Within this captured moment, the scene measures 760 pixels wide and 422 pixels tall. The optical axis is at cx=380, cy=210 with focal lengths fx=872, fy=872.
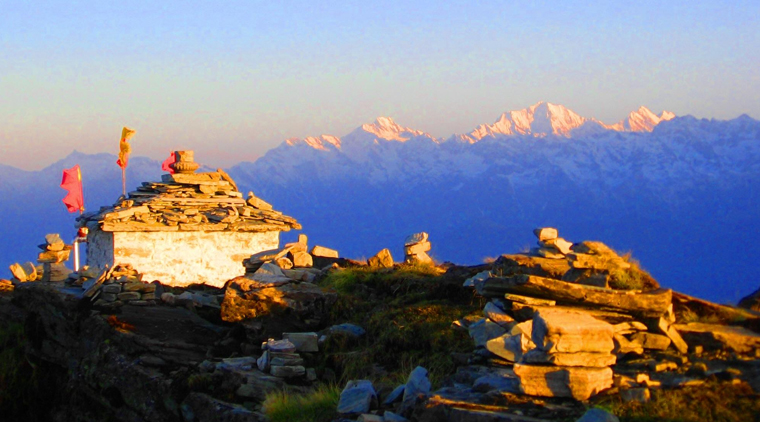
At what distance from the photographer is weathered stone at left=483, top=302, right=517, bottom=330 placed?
970cm

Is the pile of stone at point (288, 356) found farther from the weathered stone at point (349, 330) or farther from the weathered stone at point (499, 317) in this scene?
the weathered stone at point (499, 317)

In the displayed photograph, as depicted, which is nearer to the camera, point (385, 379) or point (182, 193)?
point (385, 379)

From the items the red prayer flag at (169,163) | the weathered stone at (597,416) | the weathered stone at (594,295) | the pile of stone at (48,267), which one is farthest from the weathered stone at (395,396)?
the red prayer flag at (169,163)

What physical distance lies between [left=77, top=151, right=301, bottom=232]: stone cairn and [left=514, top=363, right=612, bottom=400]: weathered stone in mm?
12818

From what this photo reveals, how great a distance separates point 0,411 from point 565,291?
41.3 feet

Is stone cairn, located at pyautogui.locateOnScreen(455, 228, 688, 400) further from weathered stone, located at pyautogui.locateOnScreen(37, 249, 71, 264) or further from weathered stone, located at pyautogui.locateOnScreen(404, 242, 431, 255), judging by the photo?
weathered stone, located at pyautogui.locateOnScreen(37, 249, 71, 264)

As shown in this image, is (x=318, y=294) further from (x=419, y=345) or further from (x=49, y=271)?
(x=49, y=271)

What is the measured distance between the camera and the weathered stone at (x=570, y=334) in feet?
26.9

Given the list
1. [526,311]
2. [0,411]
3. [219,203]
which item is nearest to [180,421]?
[526,311]

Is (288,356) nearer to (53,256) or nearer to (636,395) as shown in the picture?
(636,395)

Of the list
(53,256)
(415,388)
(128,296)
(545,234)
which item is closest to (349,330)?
(545,234)

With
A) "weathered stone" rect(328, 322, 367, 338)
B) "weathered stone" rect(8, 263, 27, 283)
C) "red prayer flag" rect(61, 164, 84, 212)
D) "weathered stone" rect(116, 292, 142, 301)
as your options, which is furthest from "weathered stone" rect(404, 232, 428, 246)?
"red prayer flag" rect(61, 164, 84, 212)

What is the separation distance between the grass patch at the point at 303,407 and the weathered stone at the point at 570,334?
8.25 feet

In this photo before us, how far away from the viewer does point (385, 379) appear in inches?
427
